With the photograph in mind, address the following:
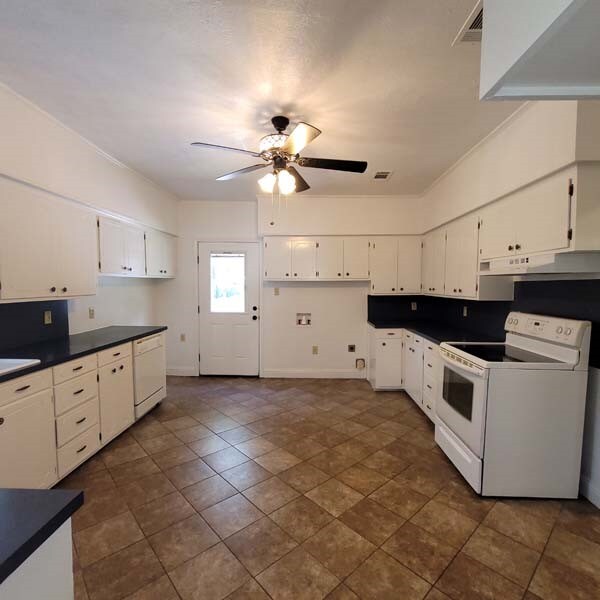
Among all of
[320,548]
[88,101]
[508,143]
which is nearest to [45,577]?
[320,548]

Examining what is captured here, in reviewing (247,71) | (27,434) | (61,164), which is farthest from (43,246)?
(247,71)

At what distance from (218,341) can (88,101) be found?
329 centimetres

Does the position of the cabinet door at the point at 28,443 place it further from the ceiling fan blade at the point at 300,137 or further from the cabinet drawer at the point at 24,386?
the ceiling fan blade at the point at 300,137

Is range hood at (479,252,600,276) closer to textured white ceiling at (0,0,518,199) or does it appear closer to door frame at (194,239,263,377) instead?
textured white ceiling at (0,0,518,199)

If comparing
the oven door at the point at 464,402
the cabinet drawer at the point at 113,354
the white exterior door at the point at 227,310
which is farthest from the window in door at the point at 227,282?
the oven door at the point at 464,402

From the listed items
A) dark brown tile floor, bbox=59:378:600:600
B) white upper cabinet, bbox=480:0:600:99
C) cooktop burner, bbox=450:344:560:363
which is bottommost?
dark brown tile floor, bbox=59:378:600:600

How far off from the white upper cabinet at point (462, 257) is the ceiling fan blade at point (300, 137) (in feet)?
6.02

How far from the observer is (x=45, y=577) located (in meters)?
0.69

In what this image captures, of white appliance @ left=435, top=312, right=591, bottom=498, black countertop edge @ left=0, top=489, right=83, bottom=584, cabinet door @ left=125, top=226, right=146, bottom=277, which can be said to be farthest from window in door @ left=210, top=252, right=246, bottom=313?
black countertop edge @ left=0, top=489, right=83, bottom=584

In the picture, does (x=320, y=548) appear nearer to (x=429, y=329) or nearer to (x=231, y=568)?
(x=231, y=568)

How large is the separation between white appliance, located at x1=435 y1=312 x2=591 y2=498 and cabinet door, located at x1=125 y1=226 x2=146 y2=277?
3.51 metres

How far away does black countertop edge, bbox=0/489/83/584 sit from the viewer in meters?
0.59

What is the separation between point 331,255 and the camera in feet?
14.3

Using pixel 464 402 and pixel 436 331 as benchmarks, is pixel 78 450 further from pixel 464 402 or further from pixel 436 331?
pixel 436 331
